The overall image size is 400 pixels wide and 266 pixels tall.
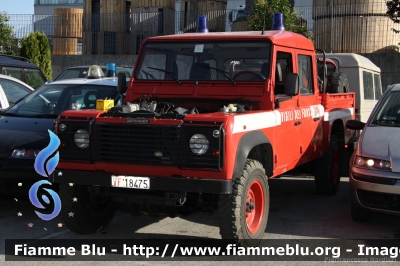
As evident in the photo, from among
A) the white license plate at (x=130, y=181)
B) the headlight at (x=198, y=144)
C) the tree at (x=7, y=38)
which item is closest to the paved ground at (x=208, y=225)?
the white license plate at (x=130, y=181)

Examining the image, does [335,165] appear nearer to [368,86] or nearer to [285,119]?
[285,119]

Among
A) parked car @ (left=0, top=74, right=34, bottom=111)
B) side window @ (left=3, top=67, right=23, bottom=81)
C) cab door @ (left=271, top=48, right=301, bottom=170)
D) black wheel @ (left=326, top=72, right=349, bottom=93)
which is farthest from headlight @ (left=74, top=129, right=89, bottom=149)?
side window @ (left=3, top=67, right=23, bottom=81)

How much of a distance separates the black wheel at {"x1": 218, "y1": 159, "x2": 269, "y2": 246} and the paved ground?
0.32 meters

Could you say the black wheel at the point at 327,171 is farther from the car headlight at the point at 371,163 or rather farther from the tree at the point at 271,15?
the tree at the point at 271,15

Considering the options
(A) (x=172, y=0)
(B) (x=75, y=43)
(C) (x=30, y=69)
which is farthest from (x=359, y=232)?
(B) (x=75, y=43)

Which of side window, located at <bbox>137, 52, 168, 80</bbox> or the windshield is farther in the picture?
side window, located at <bbox>137, 52, 168, 80</bbox>

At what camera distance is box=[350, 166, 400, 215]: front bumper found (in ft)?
20.2

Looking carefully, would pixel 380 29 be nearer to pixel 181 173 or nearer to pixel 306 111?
pixel 306 111

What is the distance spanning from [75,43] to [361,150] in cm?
1773

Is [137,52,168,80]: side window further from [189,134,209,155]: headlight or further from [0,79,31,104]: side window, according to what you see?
[0,79,31,104]: side window

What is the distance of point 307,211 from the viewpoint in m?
7.76

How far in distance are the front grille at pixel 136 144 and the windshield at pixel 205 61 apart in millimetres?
1466

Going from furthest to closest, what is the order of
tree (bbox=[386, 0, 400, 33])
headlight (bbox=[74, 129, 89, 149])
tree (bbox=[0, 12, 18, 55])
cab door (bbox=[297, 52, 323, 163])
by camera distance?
1. tree (bbox=[0, 12, 18, 55])
2. tree (bbox=[386, 0, 400, 33])
3. cab door (bbox=[297, 52, 323, 163])
4. headlight (bbox=[74, 129, 89, 149])

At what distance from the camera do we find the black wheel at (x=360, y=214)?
22.5 ft
